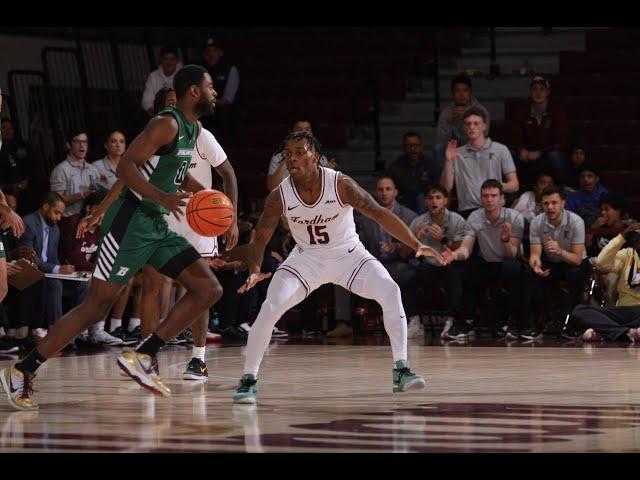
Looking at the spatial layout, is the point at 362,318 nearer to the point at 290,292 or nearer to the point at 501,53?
the point at 501,53

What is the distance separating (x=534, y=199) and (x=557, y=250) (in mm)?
1122

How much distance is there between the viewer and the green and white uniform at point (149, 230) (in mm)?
6730

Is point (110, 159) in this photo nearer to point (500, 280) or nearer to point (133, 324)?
point (133, 324)

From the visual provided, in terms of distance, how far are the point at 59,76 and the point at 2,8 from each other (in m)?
3.39

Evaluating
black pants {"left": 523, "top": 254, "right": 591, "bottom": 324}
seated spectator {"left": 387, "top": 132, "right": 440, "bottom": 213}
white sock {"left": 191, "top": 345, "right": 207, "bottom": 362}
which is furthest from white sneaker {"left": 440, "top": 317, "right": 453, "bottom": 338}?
white sock {"left": 191, "top": 345, "right": 207, "bottom": 362}

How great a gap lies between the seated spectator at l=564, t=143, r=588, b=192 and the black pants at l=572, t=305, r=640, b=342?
191cm

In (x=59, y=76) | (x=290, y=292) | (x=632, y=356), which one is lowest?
(x=632, y=356)

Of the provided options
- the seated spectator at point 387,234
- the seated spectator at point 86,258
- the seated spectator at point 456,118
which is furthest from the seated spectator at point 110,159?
the seated spectator at point 456,118

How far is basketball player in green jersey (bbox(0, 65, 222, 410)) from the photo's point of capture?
6.61m

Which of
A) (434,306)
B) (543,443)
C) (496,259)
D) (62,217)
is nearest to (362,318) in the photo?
(434,306)

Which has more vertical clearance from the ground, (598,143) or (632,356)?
(598,143)

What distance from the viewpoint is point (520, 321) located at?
11656 millimetres

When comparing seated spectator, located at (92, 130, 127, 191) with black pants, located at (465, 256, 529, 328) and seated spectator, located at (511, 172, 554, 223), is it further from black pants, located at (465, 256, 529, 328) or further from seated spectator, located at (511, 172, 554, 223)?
seated spectator, located at (511, 172, 554, 223)

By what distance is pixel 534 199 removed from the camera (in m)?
12.5
